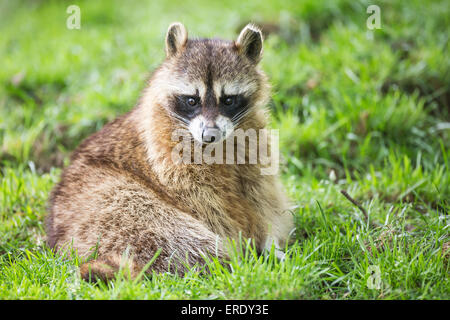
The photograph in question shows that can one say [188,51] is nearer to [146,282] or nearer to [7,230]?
[146,282]

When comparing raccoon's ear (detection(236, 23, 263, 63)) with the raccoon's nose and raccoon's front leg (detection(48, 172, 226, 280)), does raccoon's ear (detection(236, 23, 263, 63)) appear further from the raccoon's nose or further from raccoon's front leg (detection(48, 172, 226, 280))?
raccoon's front leg (detection(48, 172, 226, 280))

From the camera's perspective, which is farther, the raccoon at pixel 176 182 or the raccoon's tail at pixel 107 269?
the raccoon at pixel 176 182

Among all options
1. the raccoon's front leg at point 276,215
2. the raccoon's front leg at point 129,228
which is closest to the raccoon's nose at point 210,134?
the raccoon's front leg at point 129,228

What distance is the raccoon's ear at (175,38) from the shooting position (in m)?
4.10

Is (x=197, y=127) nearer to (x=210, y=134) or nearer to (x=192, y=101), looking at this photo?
(x=210, y=134)

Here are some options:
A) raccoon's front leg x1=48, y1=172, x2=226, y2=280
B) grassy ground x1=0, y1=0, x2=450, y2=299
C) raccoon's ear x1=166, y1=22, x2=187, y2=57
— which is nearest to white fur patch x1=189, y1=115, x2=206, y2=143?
raccoon's front leg x1=48, y1=172, x2=226, y2=280

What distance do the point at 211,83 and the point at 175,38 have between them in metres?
0.60

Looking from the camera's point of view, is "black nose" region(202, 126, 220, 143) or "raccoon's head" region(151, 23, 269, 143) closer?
"black nose" region(202, 126, 220, 143)

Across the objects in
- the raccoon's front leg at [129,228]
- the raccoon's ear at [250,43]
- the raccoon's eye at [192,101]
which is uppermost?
the raccoon's ear at [250,43]

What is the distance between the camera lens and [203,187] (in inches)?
154

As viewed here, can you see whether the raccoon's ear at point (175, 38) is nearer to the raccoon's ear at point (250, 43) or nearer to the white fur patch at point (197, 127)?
the raccoon's ear at point (250, 43)

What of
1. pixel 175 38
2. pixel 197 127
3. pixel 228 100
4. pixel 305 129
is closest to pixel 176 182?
pixel 197 127

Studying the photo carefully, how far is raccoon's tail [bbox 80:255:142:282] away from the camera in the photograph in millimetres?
3277
